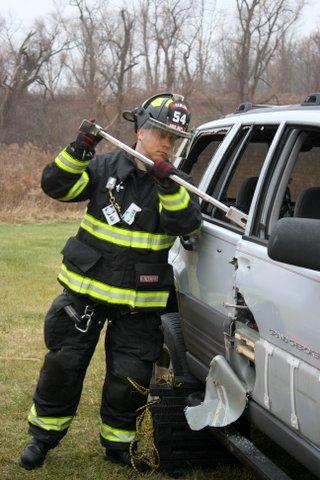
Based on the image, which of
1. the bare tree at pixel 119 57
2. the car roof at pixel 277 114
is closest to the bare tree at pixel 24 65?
the bare tree at pixel 119 57

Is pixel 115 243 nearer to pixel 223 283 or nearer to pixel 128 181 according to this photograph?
pixel 128 181

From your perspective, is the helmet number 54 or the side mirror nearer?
the side mirror

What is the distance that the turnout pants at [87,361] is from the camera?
3.80 m

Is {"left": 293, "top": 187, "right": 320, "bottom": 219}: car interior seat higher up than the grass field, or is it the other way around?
{"left": 293, "top": 187, "right": 320, "bottom": 219}: car interior seat

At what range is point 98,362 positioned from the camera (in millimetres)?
6117

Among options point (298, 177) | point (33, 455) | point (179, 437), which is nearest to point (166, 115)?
point (298, 177)

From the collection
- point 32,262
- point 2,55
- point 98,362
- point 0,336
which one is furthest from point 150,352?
point 2,55

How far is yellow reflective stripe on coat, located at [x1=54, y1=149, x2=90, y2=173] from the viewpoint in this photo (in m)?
3.53

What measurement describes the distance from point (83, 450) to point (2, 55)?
41.2 meters

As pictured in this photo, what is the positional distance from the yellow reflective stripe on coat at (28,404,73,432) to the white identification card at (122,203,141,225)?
3.90 feet

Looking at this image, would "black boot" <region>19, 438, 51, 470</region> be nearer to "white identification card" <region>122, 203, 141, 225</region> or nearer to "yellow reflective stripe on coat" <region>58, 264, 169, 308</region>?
"yellow reflective stripe on coat" <region>58, 264, 169, 308</region>

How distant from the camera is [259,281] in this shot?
2.91 metres

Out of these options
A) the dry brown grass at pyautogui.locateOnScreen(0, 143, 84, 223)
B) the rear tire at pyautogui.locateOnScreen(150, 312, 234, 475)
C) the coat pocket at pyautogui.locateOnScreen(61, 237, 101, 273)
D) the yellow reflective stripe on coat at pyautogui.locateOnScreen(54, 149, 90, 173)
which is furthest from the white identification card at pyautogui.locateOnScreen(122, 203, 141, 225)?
the dry brown grass at pyautogui.locateOnScreen(0, 143, 84, 223)

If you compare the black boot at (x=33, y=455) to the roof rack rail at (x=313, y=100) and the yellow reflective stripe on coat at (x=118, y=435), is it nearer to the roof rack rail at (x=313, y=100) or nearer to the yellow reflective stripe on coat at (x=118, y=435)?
the yellow reflective stripe on coat at (x=118, y=435)
